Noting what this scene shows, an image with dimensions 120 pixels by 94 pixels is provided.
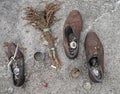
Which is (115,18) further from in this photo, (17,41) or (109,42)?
(17,41)

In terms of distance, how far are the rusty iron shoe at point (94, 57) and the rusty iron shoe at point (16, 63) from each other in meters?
0.70

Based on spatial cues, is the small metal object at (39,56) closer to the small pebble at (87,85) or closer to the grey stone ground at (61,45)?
the grey stone ground at (61,45)

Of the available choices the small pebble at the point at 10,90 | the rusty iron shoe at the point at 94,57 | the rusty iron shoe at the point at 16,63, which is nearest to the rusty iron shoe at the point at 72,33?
the rusty iron shoe at the point at 94,57

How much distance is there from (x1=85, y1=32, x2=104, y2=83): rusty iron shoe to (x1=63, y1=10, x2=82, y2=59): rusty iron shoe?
12cm

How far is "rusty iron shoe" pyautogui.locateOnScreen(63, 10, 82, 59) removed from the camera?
12.4ft

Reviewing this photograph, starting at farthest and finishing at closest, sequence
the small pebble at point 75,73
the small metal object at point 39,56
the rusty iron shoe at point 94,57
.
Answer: the small metal object at point 39,56 → the small pebble at point 75,73 → the rusty iron shoe at point 94,57

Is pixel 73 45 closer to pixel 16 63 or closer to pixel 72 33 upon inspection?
pixel 72 33

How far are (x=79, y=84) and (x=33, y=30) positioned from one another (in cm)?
83

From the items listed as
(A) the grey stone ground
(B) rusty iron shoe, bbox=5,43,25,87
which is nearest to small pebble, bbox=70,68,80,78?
(A) the grey stone ground

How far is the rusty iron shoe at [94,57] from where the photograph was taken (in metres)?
3.61

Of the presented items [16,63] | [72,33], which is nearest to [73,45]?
[72,33]

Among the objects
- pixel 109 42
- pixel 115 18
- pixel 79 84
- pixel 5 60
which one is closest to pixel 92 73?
pixel 79 84

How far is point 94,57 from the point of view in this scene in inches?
145

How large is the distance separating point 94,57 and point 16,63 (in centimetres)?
83
